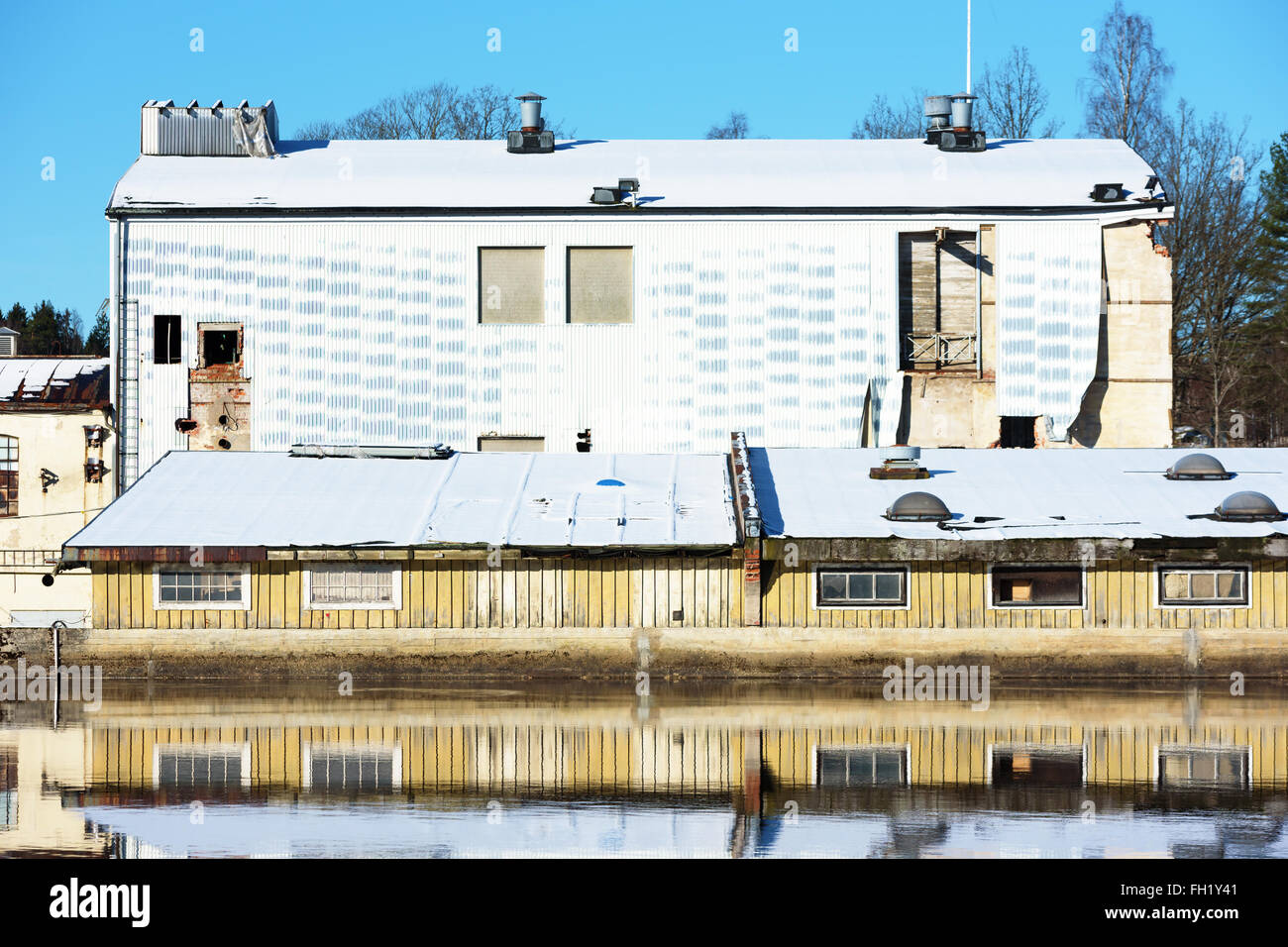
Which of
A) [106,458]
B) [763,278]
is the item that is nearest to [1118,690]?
[763,278]

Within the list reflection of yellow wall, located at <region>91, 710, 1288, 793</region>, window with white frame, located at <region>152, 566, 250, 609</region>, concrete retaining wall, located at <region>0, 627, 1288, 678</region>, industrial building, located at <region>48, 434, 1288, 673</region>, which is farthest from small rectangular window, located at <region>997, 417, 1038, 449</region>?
window with white frame, located at <region>152, 566, 250, 609</region>

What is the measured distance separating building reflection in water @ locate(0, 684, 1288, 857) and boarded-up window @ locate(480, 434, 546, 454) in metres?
10.2

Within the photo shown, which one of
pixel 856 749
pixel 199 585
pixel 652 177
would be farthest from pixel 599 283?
pixel 856 749

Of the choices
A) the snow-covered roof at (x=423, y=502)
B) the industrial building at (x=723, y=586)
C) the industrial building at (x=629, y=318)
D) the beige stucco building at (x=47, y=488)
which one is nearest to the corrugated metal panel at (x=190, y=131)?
the industrial building at (x=629, y=318)

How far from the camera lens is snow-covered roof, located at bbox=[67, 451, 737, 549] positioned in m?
26.8

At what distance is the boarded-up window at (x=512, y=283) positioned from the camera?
34812mm

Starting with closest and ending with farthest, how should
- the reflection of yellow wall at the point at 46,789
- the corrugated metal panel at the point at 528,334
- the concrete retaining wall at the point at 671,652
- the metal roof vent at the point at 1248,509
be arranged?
the reflection of yellow wall at the point at 46,789 < the concrete retaining wall at the point at 671,652 < the metal roof vent at the point at 1248,509 < the corrugated metal panel at the point at 528,334

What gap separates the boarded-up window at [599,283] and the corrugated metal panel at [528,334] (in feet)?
0.80

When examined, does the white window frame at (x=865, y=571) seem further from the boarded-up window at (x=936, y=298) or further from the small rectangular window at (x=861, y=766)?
the boarded-up window at (x=936, y=298)

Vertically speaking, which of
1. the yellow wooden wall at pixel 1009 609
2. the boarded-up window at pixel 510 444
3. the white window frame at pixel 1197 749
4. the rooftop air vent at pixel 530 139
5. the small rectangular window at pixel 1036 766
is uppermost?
the rooftop air vent at pixel 530 139

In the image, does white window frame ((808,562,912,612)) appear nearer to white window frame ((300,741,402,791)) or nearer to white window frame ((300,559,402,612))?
white window frame ((300,559,402,612))

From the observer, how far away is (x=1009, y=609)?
2650 centimetres

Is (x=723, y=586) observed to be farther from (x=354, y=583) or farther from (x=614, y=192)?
(x=614, y=192)

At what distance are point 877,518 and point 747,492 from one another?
2.40m
